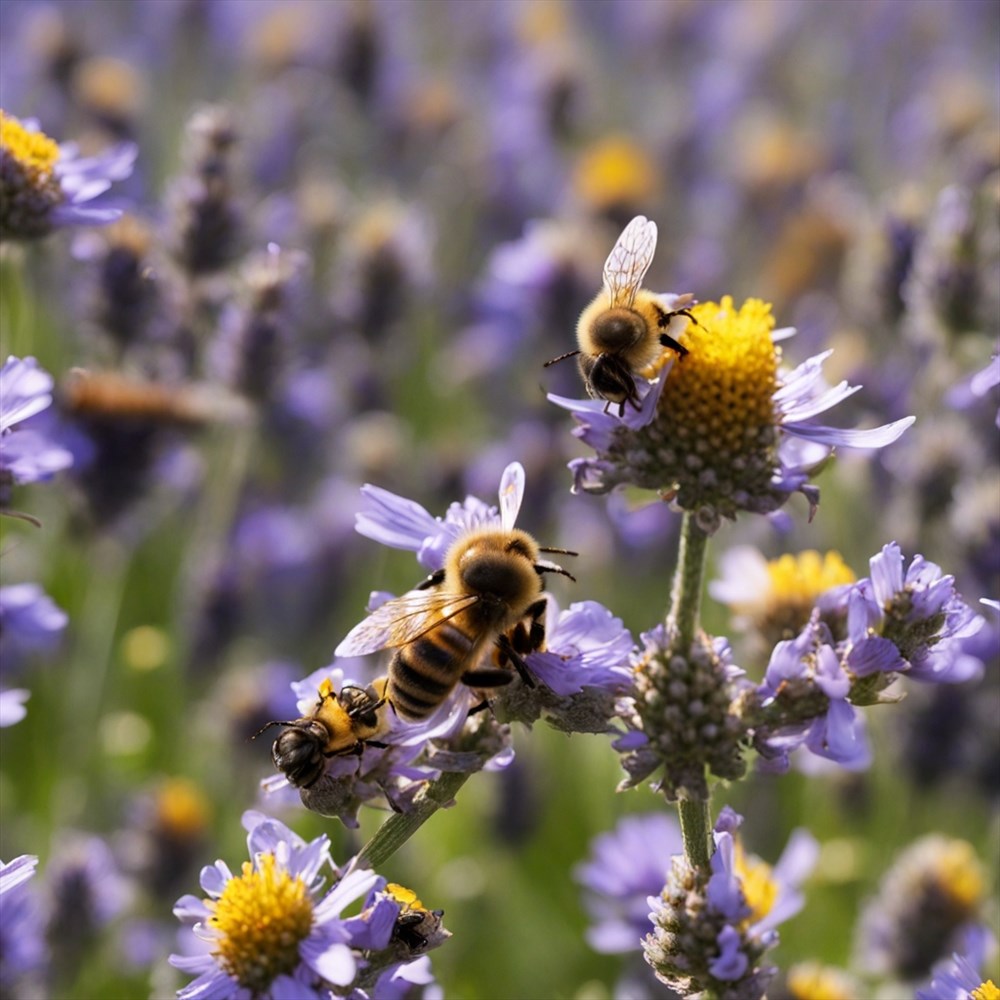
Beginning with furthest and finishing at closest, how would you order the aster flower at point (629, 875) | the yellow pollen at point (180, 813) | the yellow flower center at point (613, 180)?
the yellow flower center at point (613, 180) < the yellow pollen at point (180, 813) < the aster flower at point (629, 875)

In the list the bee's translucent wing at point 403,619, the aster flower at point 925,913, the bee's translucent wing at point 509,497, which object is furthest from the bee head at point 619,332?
the aster flower at point 925,913

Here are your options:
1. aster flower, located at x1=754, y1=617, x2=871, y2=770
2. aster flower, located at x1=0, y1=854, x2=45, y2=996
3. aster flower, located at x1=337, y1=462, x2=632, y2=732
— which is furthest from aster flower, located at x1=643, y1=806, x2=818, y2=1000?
aster flower, located at x1=0, y1=854, x2=45, y2=996

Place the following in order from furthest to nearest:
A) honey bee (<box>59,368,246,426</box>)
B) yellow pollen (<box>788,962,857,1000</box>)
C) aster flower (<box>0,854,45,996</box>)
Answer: honey bee (<box>59,368,246,426</box>) < yellow pollen (<box>788,962,857,1000</box>) < aster flower (<box>0,854,45,996</box>)

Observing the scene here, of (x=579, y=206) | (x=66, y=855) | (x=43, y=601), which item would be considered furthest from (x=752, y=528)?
(x=43, y=601)

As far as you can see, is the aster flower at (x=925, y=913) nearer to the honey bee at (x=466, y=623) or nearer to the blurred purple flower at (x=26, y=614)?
the honey bee at (x=466, y=623)

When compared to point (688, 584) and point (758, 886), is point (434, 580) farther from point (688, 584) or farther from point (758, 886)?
point (758, 886)

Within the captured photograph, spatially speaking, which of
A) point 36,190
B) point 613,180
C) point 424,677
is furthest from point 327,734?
point 613,180

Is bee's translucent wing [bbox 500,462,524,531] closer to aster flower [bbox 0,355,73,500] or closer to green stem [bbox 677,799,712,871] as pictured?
green stem [bbox 677,799,712,871]
